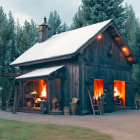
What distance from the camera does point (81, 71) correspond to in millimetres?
17281

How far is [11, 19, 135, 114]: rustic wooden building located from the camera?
56.6ft

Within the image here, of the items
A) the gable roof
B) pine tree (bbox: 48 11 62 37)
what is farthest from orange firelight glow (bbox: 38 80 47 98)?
pine tree (bbox: 48 11 62 37)

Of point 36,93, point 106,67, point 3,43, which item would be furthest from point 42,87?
point 3,43

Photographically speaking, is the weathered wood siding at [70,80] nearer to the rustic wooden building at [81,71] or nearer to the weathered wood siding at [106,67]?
the rustic wooden building at [81,71]

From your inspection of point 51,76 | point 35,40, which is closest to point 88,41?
point 51,76

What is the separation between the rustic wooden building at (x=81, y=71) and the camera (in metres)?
17.2

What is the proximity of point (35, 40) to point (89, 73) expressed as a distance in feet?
80.6

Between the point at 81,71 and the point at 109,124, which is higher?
the point at 81,71

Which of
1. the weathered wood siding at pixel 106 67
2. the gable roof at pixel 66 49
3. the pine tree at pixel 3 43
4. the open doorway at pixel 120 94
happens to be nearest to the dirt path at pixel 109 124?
the weathered wood siding at pixel 106 67

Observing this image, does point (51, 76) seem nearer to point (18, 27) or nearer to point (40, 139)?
point (40, 139)

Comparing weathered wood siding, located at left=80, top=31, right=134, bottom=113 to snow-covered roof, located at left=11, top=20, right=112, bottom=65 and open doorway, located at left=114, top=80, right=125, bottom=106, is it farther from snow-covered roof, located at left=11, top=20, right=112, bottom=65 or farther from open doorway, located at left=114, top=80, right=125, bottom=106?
snow-covered roof, located at left=11, top=20, right=112, bottom=65

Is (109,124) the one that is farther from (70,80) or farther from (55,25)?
(55,25)

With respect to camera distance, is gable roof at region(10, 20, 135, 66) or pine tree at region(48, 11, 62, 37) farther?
pine tree at region(48, 11, 62, 37)

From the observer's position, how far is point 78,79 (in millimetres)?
17156
